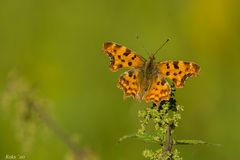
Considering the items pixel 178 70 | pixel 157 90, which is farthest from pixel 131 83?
pixel 157 90

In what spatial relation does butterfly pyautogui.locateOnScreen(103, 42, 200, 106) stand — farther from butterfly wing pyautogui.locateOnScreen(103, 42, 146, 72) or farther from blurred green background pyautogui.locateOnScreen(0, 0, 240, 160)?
blurred green background pyautogui.locateOnScreen(0, 0, 240, 160)

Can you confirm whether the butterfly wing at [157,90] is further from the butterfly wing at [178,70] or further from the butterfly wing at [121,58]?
the butterfly wing at [121,58]

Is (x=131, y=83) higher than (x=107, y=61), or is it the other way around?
(x=107, y=61)

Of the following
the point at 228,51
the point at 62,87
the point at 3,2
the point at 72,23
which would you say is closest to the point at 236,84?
the point at 228,51

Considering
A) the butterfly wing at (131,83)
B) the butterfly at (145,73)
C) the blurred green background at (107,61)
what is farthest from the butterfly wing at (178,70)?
the blurred green background at (107,61)

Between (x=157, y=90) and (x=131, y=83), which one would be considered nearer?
(x=157, y=90)

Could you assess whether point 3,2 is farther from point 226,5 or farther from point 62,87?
point 226,5

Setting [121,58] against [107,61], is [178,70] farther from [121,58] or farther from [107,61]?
[107,61]
